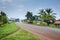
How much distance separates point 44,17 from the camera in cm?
4781

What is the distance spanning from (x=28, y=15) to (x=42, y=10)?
35328 mm

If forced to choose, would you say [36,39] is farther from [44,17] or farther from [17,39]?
[44,17]

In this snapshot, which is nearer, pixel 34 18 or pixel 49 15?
pixel 49 15

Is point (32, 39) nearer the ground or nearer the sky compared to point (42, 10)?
nearer the ground

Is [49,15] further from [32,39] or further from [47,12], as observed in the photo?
[32,39]

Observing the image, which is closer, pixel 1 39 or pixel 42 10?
pixel 1 39

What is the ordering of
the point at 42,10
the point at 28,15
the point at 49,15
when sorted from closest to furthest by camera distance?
the point at 49,15
the point at 42,10
the point at 28,15

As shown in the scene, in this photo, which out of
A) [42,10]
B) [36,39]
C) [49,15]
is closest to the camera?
[36,39]

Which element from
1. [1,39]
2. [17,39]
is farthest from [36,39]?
[1,39]

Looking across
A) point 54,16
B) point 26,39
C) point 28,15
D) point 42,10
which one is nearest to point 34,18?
point 28,15

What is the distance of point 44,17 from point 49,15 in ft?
7.55

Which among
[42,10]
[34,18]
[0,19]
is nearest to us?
[0,19]

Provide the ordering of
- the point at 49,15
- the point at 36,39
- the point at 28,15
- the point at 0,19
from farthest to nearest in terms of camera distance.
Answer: the point at 28,15, the point at 49,15, the point at 0,19, the point at 36,39

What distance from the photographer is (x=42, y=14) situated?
49.2 meters
